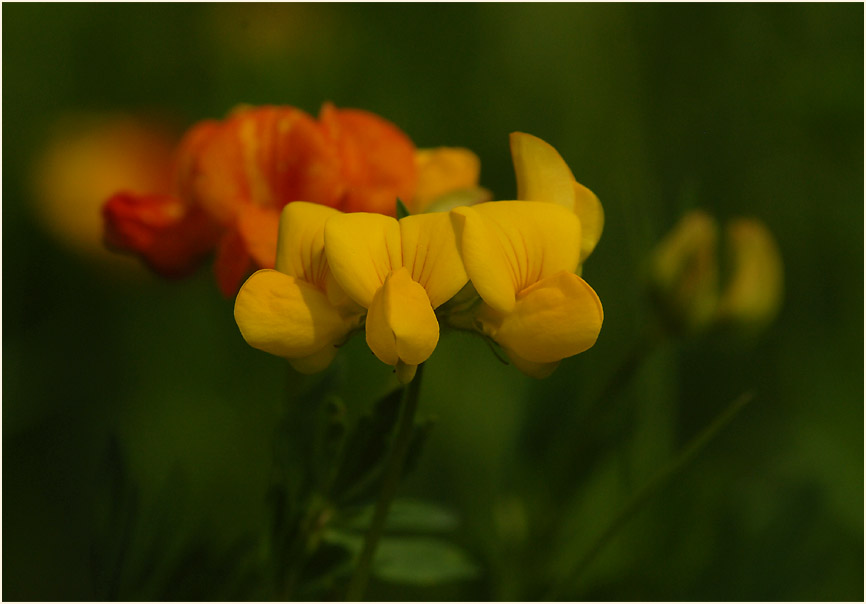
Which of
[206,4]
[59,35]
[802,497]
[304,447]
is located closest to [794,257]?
[802,497]

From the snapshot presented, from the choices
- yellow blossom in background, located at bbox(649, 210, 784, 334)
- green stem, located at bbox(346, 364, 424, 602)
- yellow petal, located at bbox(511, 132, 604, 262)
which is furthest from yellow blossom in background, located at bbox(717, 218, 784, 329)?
green stem, located at bbox(346, 364, 424, 602)

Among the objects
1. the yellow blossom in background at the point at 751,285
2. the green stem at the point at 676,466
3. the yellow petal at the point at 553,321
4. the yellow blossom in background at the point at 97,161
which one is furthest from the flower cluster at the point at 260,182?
the yellow blossom in background at the point at 97,161

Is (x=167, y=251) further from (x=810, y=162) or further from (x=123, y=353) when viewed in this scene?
(x=810, y=162)

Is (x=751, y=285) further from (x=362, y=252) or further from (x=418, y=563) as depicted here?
(x=362, y=252)

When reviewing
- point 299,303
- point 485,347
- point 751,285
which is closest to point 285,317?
point 299,303

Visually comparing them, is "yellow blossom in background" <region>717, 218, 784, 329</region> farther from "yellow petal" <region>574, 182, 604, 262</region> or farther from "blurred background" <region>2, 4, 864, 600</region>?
"yellow petal" <region>574, 182, 604, 262</region>
